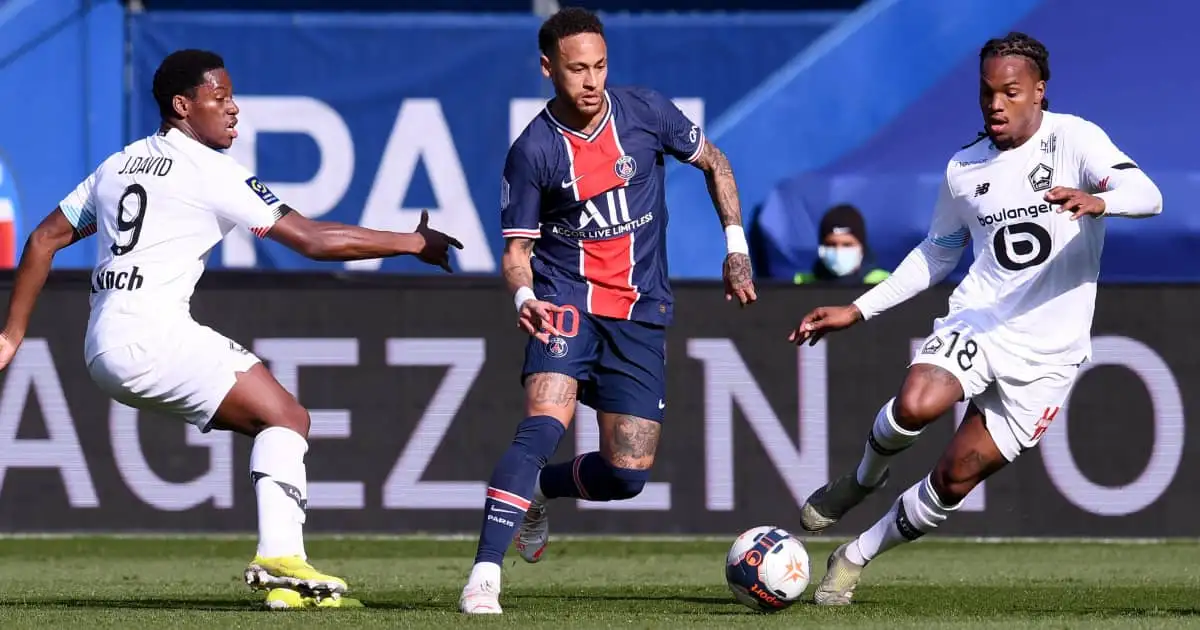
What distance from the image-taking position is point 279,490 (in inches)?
293

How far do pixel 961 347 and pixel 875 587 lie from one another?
1.54m

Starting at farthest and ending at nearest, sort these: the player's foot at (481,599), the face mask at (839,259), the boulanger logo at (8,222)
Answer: the boulanger logo at (8,222)
the face mask at (839,259)
the player's foot at (481,599)

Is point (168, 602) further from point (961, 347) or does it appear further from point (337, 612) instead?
point (961, 347)

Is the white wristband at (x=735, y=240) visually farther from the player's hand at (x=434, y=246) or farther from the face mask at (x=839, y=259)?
the face mask at (x=839, y=259)

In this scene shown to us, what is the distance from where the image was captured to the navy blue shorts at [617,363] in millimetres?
7598

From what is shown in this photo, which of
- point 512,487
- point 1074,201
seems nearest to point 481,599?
point 512,487

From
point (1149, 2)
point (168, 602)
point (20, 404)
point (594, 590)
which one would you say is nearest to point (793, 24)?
point (1149, 2)

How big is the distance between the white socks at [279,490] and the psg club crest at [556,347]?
99 cm

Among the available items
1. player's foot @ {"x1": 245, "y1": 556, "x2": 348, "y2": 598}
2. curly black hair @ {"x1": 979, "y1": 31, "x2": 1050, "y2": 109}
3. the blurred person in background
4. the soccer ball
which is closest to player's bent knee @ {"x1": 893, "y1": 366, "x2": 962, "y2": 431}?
the soccer ball

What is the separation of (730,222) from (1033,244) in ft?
3.87

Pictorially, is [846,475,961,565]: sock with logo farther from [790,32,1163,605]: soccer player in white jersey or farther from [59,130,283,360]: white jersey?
[59,130,283,360]: white jersey

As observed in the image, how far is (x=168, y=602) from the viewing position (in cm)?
800

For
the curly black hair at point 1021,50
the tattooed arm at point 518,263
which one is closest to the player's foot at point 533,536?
the tattooed arm at point 518,263

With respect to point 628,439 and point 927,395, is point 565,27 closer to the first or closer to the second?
point 628,439
